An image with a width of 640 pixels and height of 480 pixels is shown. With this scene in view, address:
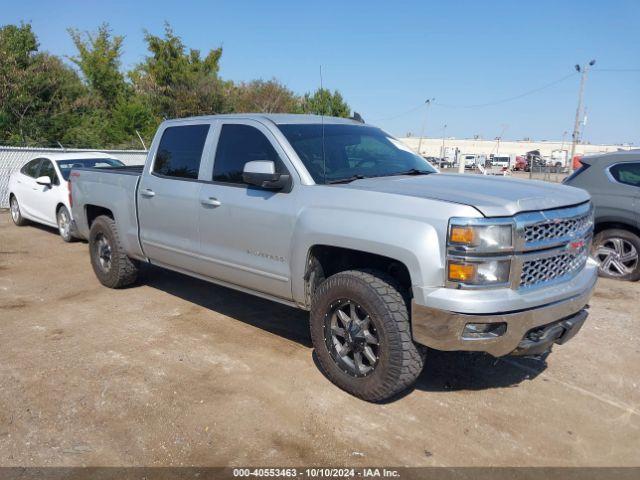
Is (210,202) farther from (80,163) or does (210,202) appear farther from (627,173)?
(80,163)

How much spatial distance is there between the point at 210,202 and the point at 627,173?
18.3ft

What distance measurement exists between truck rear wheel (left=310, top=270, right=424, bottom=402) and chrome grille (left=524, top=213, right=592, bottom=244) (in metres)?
0.89

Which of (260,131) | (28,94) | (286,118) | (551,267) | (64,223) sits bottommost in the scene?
(64,223)

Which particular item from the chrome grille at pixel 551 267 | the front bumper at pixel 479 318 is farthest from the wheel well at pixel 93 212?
the chrome grille at pixel 551 267

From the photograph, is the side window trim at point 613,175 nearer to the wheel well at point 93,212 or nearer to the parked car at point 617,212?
the parked car at point 617,212

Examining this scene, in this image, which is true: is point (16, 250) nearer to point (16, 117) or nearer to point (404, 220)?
point (404, 220)

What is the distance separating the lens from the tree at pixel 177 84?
91.5ft

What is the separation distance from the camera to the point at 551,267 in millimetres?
3465

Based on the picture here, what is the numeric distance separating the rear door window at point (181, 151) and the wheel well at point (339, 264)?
1646 mm

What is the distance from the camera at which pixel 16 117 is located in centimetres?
2302

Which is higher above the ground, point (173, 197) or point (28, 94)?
point (28, 94)

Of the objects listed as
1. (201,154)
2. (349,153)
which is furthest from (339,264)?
(201,154)

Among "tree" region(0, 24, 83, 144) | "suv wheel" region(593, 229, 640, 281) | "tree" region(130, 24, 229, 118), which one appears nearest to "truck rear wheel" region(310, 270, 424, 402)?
"suv wheel" region(593, 229, 640, 281)

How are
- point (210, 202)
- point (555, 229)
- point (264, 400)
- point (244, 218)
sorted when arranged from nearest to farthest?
point (555, 229), point (264, 400), point (244, 218), point (210, 202)
